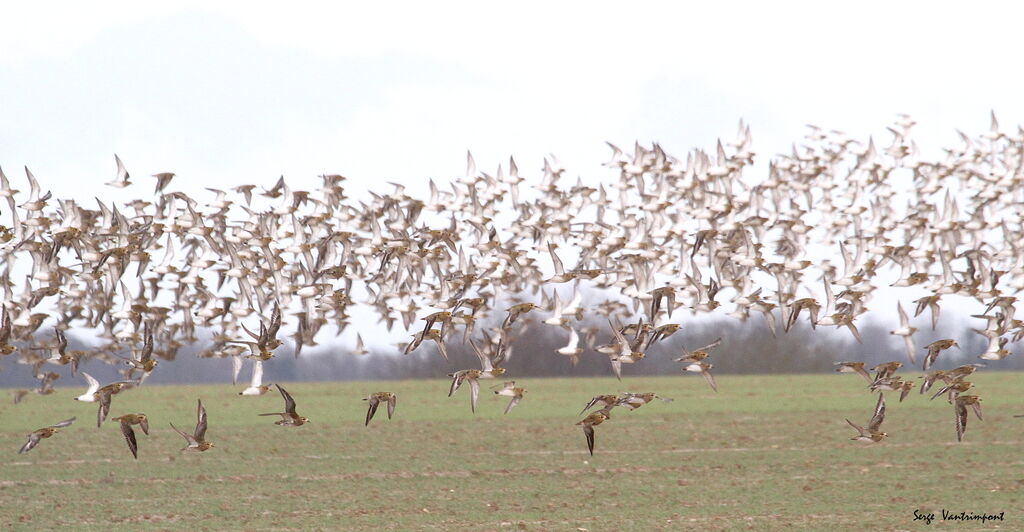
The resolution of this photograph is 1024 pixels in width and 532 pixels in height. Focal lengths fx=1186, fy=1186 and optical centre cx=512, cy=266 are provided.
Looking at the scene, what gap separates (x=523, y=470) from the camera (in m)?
31.4

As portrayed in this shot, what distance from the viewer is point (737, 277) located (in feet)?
98.1

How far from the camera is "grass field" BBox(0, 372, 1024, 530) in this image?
81.0 feet

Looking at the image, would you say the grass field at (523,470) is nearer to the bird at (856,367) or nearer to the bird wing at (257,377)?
the bird wing at (257,377)

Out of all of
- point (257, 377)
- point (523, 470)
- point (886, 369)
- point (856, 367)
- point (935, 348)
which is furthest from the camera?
point (523, 470)

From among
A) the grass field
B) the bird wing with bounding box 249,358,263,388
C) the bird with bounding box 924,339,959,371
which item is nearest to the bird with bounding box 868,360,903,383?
the bird with bounding box 924,339,959,371

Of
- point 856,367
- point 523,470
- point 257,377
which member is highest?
point 856,367

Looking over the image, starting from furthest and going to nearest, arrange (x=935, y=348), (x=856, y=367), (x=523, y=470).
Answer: (x=523, y=470)
(x=935, y=348)
(x=856, y=367)

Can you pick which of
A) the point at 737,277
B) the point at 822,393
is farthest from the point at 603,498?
the point at 822,393

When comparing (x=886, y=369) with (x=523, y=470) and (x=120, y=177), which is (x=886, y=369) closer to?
(x=523, y=470)

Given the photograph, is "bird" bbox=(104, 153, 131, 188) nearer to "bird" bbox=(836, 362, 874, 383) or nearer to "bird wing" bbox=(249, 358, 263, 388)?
"bird wing" bbox=(249, 358, 263, 388)

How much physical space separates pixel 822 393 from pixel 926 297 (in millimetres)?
31167

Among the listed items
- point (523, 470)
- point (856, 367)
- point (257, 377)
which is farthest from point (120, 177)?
point (856, 367)

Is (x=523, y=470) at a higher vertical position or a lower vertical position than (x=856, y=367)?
lower

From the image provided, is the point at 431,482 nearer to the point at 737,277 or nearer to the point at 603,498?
the point at 603,498
